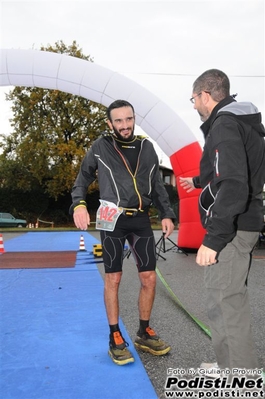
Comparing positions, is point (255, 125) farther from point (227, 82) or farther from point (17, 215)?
point (17, 215)

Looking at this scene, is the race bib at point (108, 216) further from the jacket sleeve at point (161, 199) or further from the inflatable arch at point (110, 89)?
the inflatable arch at point (110, 89)

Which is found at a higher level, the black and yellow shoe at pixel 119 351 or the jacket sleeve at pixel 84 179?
the jacket sleeve at pixel 84 179

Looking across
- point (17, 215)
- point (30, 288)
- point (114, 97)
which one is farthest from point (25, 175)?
point (30, 288)

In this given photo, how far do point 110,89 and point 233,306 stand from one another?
702cm

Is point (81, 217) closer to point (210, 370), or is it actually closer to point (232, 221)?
point (232, 221)

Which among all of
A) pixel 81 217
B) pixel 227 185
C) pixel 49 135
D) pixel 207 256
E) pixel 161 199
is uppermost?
pixel 49 135

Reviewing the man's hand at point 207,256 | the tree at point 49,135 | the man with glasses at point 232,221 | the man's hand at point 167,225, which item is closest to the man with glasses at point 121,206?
the man's hand at point 167,225

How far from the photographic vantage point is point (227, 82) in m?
2.22

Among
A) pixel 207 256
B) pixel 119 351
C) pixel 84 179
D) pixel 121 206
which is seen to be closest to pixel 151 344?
pixel 119 351

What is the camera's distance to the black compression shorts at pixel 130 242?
2.88 meters

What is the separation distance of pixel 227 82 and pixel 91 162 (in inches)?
50.9

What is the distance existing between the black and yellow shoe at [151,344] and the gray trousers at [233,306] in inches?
35.1

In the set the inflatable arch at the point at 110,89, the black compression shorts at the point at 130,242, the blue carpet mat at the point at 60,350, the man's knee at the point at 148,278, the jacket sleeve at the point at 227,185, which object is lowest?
the blue carpet mat at the point at 60,350

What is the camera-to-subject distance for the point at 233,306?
6.52 ft
